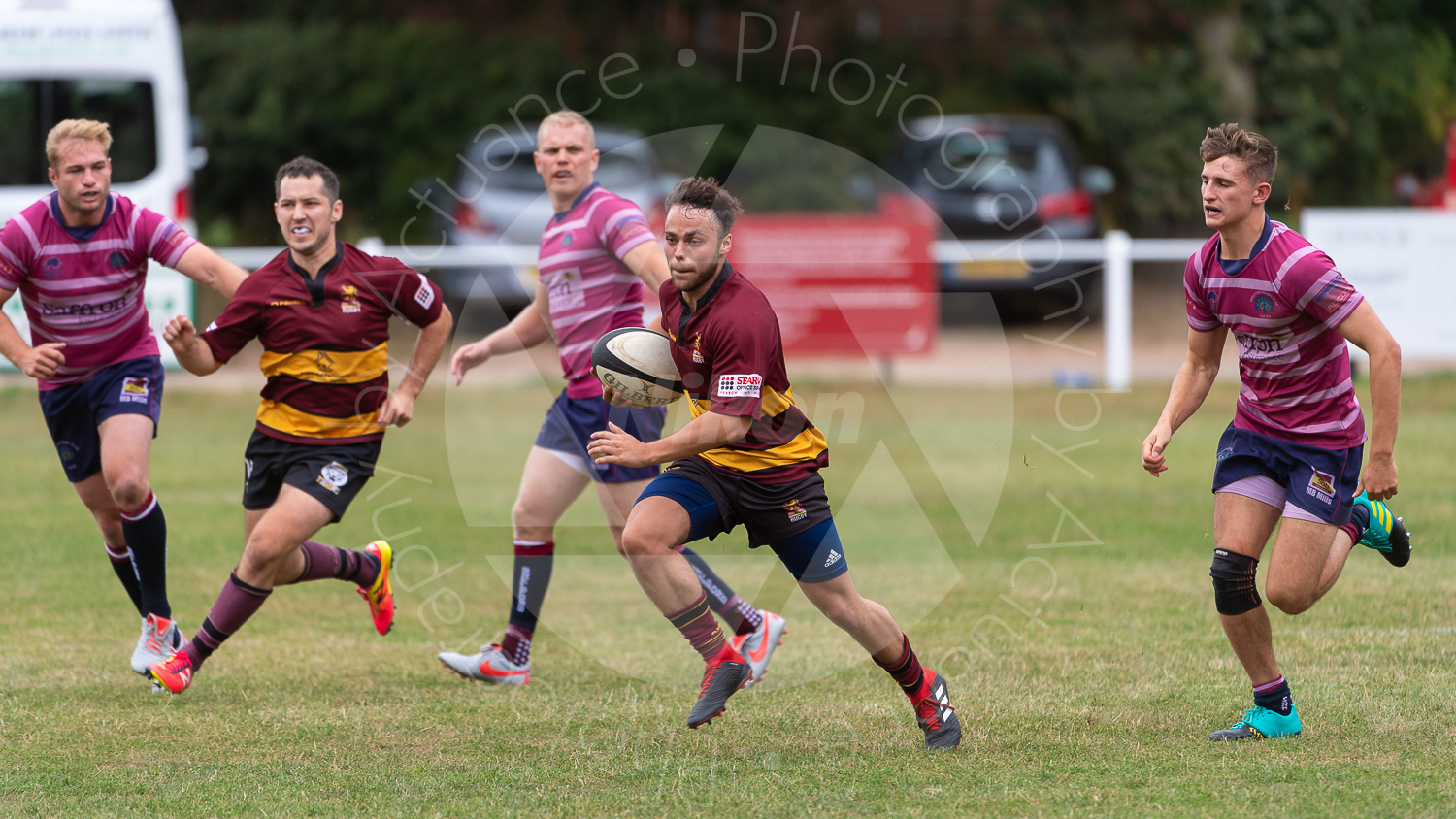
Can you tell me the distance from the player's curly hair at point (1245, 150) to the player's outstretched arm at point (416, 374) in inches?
113

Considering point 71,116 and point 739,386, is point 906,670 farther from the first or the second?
point 71,116

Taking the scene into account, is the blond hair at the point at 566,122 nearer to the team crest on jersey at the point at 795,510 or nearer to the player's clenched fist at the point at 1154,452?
the team crest on jersey at the point at 795,510

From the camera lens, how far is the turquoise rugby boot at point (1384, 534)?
5434mm

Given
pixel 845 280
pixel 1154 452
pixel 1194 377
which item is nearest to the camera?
pixel 1154 452

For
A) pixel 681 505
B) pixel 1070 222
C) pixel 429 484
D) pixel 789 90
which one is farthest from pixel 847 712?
pixel 789 90

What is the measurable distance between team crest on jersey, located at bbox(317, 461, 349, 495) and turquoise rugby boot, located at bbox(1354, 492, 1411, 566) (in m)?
3.62

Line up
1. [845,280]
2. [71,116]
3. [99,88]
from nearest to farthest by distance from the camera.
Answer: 1. [845,280]
2. [71,116]
3. [99,88]

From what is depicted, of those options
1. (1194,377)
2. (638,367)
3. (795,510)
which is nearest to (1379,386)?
(1194,377)

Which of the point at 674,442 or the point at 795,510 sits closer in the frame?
the point at 674,442

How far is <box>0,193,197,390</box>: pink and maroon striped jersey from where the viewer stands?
5895 mm

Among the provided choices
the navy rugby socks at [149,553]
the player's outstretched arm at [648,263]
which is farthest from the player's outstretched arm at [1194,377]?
the navy rugby socks at [149,553]

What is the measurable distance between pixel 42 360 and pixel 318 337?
0.98 m

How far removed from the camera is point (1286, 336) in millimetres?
4961

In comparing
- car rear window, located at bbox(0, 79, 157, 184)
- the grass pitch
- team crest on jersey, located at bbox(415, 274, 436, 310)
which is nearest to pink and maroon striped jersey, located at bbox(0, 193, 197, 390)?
team crest on jersey, located at bbox(415, 274, 436, 310)
